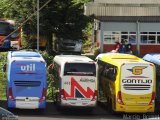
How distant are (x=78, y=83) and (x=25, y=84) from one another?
7.59 feet

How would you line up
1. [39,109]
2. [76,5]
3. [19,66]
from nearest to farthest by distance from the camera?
[19,66] < [39,109] < [76,5]

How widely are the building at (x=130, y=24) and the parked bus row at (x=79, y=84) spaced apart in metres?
19.8

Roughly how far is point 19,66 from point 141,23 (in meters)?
23.4

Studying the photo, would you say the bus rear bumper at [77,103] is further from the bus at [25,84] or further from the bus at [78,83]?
the bus at [25,84]

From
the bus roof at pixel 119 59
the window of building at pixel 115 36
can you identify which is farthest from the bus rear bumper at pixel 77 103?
the window of building at pixel 115 36

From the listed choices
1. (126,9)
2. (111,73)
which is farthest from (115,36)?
(111,73)

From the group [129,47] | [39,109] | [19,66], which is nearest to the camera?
[19,66]

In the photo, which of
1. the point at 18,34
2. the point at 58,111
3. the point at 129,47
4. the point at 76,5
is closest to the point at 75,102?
the point at 58,111

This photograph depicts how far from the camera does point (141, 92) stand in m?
22.6

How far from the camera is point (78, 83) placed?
22828mm

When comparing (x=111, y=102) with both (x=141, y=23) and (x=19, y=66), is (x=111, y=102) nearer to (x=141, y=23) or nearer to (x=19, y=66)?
(x=19, y=66)

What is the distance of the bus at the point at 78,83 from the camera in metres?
22.8

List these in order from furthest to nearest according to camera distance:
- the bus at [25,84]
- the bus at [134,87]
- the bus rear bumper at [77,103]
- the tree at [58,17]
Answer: the tree at [58,17]
the bus rear bumper at [77,103]
the bus at [134,87]
the bus at [25,84]

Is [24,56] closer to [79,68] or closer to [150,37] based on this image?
[79,68]
